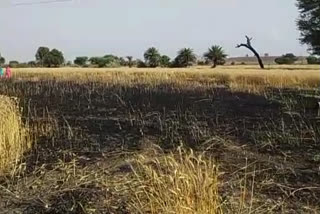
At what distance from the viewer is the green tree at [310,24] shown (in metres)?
30.9

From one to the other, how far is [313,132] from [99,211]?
213 inches

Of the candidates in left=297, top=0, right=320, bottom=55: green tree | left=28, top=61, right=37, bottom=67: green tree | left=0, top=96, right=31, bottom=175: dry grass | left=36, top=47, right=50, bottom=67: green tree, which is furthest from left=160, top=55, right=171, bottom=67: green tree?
left=0, top=96, right=31, bottom=175: dry grass

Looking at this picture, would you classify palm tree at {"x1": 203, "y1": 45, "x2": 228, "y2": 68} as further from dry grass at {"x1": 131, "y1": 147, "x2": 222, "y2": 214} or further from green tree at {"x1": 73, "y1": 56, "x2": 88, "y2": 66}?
dry grass at {"x1": 131, "y1": 147, "x2": 222, "y2": 214}

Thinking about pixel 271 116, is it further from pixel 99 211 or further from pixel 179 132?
pixel 99 211

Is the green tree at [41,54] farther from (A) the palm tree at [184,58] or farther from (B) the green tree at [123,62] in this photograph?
(A) the palm tree at [184,58]

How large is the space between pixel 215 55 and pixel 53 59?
26105 mm

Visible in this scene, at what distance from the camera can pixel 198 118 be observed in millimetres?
13234

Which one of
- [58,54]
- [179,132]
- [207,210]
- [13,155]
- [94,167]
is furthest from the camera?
[58,54]

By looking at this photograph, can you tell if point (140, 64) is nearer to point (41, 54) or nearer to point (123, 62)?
point (123, 62)

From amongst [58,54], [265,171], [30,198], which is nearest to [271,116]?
[265,171]

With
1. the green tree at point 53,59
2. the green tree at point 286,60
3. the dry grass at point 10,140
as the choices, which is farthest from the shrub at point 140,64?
the dry grass at point 10,140

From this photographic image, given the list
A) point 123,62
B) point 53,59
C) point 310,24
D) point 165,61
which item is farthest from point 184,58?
Answer: point 310,24

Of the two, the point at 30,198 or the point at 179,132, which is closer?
the point at 30,198

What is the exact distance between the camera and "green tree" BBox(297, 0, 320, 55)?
3086 cm
